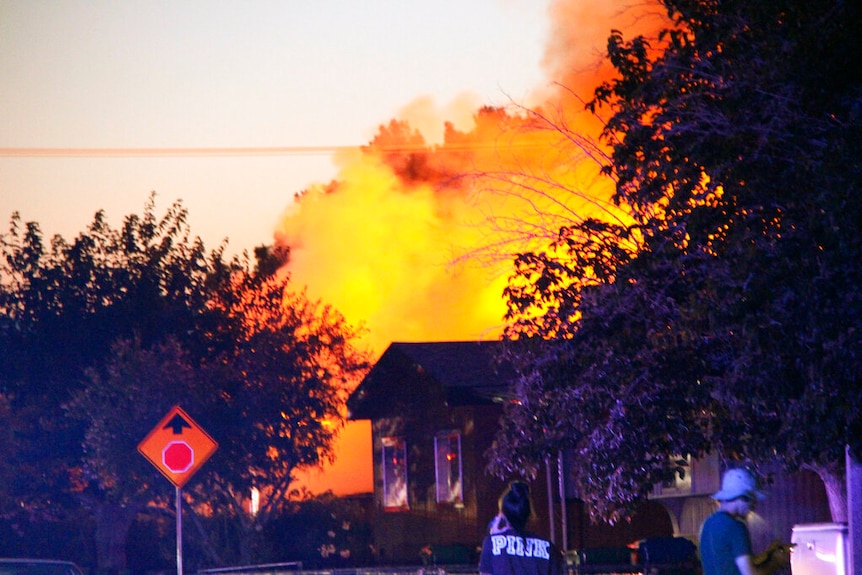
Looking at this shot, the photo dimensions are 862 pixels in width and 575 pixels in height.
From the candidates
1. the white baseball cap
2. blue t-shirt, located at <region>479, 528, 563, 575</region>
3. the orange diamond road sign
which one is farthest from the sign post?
the white baseball cap

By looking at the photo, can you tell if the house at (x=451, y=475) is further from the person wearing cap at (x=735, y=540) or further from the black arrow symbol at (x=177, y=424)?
the person wearing cap at (x=735, y=540)

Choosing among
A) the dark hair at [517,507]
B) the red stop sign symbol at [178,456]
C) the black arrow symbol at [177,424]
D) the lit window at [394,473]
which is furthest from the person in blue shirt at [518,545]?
the lit window at [394,473]

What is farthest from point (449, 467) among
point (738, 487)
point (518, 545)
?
point (738, 487)

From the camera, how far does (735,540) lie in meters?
7.18

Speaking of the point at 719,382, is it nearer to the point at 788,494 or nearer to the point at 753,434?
the point at 753,434

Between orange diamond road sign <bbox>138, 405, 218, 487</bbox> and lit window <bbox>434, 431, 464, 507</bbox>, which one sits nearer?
orange diamond road sign <bbox>138, 405, 218, 487</bbox>

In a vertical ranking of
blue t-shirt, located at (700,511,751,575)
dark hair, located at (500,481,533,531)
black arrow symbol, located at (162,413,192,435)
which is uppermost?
black arrow symbol, located at (162,413,192,435)

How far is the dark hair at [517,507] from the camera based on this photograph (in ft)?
27.1

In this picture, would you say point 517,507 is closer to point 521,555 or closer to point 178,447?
point 521,555

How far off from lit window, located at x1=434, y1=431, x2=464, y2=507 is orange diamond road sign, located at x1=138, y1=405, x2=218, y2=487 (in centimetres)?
1697

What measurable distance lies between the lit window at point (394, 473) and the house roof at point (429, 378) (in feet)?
2.89

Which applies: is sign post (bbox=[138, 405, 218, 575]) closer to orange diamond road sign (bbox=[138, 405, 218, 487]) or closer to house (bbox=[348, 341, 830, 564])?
orange diamond road sign (bbox=[138, 405, 218, 487])

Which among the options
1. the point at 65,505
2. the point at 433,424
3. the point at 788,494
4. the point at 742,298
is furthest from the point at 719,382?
the point at 65,505

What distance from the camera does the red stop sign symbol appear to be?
1431 centimetres
